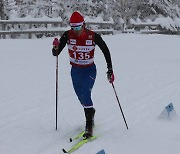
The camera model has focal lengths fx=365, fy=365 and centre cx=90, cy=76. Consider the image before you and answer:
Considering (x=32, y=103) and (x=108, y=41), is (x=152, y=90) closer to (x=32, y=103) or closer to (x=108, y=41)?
(x=32, y=103)

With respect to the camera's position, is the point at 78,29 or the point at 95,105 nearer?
the point at 78,29

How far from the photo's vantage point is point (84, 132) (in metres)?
5.86

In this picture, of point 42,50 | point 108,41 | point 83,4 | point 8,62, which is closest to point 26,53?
point 42,50

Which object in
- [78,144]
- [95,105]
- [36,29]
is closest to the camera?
[78,144]

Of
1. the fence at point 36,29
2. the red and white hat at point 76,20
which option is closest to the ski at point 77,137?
the red and white hat at point 76,20

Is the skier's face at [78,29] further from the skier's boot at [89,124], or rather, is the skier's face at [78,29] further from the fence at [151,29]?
the fence at [151,29]

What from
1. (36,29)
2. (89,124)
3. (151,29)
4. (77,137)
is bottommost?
(151,29)

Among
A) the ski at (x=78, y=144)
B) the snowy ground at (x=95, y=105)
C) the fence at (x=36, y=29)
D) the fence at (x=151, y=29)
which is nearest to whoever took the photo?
the ski at (x=78, y=144)

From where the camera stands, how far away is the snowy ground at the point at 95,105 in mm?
5477

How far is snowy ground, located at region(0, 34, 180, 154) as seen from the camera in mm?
5477

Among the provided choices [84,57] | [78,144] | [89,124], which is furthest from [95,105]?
[78,144]

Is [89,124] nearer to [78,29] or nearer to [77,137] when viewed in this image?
[77,137]

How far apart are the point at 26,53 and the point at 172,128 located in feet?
33.3

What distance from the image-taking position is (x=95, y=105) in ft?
26.5
